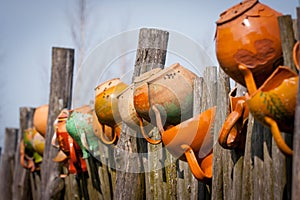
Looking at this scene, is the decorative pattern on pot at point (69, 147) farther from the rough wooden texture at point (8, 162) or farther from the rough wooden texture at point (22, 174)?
the rough wooden texture at point (8, 162)

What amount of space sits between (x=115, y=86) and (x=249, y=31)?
134cm

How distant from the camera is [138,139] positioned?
2.95 metres

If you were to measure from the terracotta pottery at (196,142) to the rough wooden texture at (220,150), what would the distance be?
5 centimetres

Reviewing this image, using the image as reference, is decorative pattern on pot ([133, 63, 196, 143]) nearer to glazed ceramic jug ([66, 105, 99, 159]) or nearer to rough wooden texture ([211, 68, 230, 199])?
rough wooden texture ([211, 68, 230, 199])

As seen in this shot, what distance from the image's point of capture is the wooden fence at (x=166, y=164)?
172 centimetres

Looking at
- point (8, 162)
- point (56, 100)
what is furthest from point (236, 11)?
point (8, 162)

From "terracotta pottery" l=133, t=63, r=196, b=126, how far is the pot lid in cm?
59

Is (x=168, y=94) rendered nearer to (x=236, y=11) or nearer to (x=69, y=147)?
(x=236, y=11)

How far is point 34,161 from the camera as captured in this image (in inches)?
199

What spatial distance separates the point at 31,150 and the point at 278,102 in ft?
12.4

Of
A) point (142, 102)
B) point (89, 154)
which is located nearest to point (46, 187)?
point (89, 154)

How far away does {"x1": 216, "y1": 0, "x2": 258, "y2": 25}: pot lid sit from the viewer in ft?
5.84

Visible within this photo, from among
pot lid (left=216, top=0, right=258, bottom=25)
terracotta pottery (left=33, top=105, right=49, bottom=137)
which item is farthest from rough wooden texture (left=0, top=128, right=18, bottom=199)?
pot lid (left=216, top=0, right=258, bottom=25)

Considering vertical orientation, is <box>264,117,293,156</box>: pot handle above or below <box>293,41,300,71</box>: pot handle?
below
